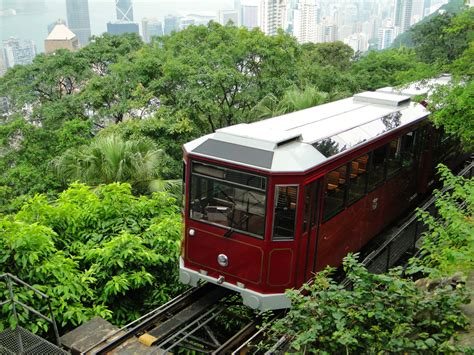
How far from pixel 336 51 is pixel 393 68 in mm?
10990

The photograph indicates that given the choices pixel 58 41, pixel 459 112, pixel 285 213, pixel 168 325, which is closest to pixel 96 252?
pixel 168 325

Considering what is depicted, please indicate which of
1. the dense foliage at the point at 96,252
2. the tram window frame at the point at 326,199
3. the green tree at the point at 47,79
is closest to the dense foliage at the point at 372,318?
the tram window frame at the point at 326,199

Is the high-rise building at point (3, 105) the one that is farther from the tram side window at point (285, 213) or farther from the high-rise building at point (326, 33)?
the high-rise building at point (326, 33)

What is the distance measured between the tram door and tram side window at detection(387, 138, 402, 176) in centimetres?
296

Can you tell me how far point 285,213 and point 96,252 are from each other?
117 inches

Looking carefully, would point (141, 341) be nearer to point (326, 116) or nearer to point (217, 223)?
point (217, 223)

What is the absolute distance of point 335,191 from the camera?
7836 mm

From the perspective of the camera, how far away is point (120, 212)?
912 cm

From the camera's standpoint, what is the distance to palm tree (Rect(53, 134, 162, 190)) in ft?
35.8

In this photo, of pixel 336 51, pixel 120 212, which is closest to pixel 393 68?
pixel 336 51

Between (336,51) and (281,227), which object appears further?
(336,51)

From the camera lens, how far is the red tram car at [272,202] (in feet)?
22.5

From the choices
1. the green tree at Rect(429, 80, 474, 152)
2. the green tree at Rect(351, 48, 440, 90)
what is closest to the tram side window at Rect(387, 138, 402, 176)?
the green tree at Rect(429, 80, 474, 152)

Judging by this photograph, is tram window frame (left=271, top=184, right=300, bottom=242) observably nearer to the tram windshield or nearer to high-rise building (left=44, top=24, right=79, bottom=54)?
the tram windshield
